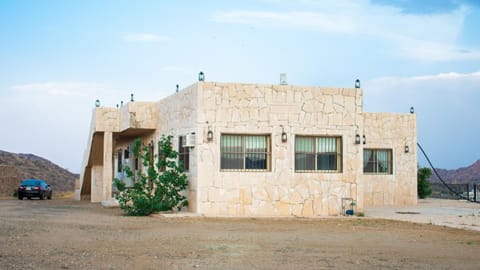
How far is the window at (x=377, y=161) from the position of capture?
3212cm

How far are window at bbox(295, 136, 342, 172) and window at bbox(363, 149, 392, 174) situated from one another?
24.8ft

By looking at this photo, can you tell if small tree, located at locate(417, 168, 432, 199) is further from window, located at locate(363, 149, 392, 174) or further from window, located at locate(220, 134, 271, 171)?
window, located at locate(220, 134, 271, 171)

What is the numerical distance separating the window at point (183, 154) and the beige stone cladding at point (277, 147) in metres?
1.56

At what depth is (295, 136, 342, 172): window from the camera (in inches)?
960

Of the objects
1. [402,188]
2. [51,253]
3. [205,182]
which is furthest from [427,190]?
[51,253]

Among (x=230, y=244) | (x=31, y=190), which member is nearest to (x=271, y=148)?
(x=230, y=244)

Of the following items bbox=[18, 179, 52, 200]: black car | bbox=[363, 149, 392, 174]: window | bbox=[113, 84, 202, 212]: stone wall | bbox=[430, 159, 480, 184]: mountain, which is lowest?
bbox=[18, 179, 52, 200]: black car

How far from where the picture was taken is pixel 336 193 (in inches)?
964

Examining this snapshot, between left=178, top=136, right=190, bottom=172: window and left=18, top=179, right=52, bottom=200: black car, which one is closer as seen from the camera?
left=178, top=136, right=190, bottom=172: window

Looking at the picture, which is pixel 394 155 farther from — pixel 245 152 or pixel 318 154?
pixel 245 152

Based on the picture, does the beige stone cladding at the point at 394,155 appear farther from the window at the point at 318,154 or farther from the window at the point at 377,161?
the window at the point at 318,154

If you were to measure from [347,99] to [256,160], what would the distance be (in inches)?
154

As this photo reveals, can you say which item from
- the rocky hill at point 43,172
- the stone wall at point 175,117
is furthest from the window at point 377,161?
the rocky hill at point 43,172

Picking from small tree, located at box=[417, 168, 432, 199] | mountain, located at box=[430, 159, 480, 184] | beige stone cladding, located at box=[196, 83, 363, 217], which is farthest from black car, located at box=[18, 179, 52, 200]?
mountain, located at box=[430, 159, 480, 184]
